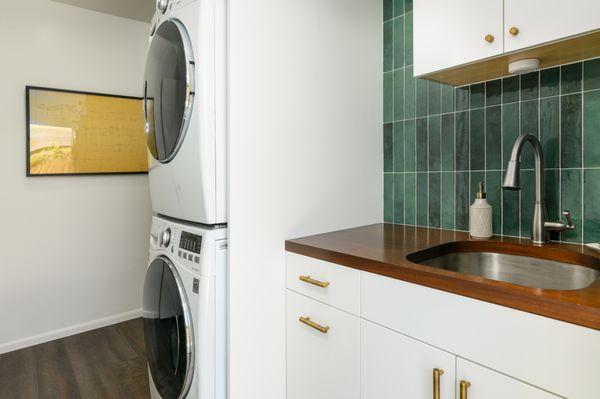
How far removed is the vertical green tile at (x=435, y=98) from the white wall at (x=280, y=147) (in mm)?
312

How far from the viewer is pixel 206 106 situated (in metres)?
1.32

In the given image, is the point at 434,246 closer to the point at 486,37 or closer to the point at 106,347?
the point at 486,37

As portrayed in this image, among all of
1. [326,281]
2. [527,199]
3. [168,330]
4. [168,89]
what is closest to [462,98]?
[527,199]

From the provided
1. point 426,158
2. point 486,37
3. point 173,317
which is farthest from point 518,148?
point 173,317

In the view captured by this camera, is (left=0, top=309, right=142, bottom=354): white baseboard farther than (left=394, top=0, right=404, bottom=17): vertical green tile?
Yes

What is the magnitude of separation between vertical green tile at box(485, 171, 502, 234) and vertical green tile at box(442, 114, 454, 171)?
17cm

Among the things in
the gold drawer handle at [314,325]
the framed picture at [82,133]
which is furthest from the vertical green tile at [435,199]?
the framed picture at [82,133]

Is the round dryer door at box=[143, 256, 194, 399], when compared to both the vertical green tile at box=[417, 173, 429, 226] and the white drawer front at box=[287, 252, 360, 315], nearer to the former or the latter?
the white drawer front at box=[287, 252, 360, 315]

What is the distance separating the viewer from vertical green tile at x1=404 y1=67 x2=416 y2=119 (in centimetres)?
177

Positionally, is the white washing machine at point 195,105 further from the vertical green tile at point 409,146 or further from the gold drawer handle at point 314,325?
the vertical green tile at point 409,146

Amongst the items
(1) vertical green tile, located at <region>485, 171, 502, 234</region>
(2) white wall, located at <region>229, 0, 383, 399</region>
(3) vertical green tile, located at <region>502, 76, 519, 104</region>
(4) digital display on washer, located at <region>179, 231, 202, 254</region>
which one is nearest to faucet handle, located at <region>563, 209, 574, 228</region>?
(1) vertical green tile, located at <region>485, 171, 502, 234</region>

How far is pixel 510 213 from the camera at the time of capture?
1.47m

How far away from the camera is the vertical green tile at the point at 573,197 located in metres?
1.29

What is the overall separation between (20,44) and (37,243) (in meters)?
1.44
